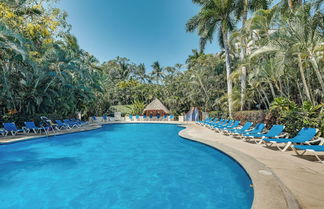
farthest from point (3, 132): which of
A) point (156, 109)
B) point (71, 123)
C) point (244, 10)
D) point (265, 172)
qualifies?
point (244, 10)

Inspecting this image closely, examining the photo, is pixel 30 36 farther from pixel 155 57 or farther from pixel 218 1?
pixel 155 57

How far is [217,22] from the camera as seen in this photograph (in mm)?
15750

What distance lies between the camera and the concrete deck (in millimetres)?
2527

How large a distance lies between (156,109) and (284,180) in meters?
25.4

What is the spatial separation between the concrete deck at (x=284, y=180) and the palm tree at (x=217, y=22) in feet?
32.2

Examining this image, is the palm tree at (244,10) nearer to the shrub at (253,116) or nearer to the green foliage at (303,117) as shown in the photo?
the shrub at (253,116)

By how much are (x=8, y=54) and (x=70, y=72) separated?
199 inches

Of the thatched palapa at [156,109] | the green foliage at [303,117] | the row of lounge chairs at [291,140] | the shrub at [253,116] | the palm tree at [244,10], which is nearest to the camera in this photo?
the row of lounge chairs at [291,140]

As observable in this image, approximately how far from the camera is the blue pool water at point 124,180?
373cm

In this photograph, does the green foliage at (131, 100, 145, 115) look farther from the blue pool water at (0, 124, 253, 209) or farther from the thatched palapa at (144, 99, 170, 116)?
the blue pool water at (0, 124, 253, 209)

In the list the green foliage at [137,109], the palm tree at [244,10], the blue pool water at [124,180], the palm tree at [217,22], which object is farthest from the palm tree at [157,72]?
the blue pool water at [124,180]

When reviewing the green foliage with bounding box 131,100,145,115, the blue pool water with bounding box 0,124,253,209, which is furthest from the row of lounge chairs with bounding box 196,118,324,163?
the green foliage with bounding box 131,100,145,115

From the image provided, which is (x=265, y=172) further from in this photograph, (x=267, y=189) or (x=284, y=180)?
(x=267, y=189)

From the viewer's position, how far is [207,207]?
3.50 meters
